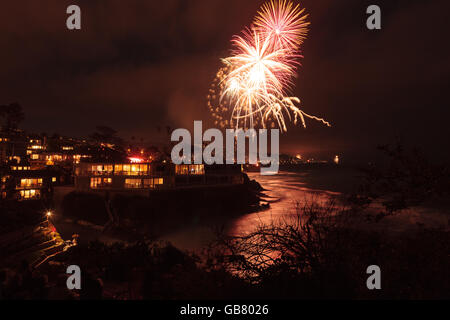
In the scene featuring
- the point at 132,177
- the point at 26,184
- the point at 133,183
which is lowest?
the point at 26,184

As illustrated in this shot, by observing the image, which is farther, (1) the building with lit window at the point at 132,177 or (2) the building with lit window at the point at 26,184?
(2) the building with lit window at the point at 26,184

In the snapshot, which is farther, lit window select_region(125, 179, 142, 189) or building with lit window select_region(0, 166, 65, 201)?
building with lit window select_region(0, 166, 65, 201)

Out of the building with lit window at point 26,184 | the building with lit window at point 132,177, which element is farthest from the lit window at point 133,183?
the building with lit window at point 26,184

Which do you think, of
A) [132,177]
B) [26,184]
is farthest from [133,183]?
[26,184]

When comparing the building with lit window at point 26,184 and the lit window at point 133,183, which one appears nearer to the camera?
the lit window at point 133,183

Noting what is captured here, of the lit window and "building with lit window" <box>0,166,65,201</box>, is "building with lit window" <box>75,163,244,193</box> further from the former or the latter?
"building with lit window" <box>0,166,65,201</box>

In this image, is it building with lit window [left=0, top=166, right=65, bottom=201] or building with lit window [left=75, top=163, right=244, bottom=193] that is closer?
building with lit window [left=75, top=163, right=244, bottom=193]

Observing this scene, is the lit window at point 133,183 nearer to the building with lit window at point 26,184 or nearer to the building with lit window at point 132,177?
the building with lit window at point 132,177

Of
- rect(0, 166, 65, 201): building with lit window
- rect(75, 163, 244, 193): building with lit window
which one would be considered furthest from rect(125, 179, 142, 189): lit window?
rect(0, 166, 65, 201): building with lit window

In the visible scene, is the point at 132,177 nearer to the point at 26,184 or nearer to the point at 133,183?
the point at 133,183
